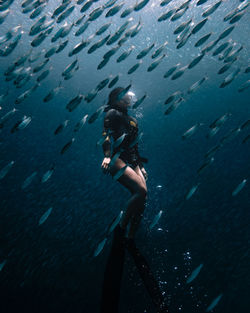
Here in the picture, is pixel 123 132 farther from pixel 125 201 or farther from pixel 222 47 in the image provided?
pixel 125 201

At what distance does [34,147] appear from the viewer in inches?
827

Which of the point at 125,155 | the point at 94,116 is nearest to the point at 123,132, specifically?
the point at 125,155

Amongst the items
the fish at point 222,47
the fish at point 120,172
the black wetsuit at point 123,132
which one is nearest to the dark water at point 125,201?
the fish at point 222,47

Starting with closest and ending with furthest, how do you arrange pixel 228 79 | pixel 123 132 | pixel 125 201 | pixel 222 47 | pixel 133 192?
pixel 133 192 → pixel 123 132 → pixel 228 79 → pixel 222 47 → pixel 125 201

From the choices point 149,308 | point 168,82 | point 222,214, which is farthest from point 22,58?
point 168,82

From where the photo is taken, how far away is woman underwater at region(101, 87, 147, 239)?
3457 millimetres

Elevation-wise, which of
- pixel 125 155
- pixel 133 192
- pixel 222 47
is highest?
pixel 222 47

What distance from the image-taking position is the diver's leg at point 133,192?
135 inches

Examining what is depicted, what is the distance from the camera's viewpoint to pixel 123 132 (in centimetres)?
399

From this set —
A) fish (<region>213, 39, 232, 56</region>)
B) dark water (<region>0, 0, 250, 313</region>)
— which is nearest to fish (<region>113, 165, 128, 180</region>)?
fish (<region>213, 39, 232, 56</region>)

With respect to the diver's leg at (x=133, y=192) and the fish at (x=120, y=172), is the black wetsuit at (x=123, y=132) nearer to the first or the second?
the diver's leg at (x=133, y=192)

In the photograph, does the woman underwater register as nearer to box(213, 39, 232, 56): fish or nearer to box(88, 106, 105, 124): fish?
→ box(88, 106, 105, 124): fish

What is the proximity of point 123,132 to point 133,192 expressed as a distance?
3.51 feet

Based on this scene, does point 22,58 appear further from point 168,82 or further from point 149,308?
point 168,82
